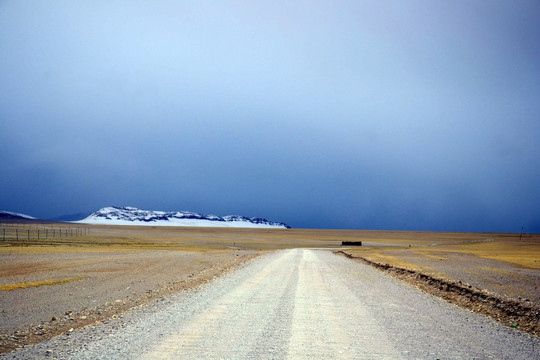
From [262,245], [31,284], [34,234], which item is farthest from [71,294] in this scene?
[34,234]

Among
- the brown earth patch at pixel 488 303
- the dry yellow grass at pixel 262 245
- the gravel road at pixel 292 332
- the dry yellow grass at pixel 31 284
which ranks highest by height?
the gravel road at pixel 292 332

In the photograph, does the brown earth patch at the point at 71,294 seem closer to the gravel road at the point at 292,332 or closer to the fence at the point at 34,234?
the gravel road at the point at 292,332

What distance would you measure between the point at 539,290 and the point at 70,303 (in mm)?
21644

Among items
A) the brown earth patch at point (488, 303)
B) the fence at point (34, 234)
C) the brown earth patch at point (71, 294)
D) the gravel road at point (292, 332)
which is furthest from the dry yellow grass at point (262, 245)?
the gravel road at point (292, 332)

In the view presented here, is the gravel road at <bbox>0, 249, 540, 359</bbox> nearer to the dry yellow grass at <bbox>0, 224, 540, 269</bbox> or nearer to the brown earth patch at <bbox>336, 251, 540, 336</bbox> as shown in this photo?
the brown earth patch at <bbox>336, 251, 540, 336</bbox>

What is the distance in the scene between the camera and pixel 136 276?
83.8 ft

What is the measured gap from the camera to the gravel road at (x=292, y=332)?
7879 mm

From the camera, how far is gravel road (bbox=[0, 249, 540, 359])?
7.88 meters

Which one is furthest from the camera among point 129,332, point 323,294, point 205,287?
point 205,287

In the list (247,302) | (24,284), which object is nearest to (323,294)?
(247,302)

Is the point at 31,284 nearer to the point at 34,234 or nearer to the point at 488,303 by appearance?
the point at 488,303

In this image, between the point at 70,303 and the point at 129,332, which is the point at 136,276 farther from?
the point at 129,332

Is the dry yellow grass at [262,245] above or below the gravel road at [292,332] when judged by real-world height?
below

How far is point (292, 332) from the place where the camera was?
30.9 feet
